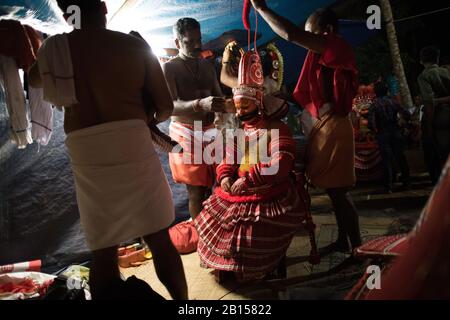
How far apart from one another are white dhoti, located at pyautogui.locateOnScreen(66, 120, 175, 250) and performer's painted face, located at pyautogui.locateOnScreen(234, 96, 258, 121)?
1.13m

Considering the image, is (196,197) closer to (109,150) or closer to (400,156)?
(109,150)

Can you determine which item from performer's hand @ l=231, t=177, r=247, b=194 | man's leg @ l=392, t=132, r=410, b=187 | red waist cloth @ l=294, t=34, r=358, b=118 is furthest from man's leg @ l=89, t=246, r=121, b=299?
man's leg @ l=392, t=132, r=410, b=187

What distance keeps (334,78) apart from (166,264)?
202 cm

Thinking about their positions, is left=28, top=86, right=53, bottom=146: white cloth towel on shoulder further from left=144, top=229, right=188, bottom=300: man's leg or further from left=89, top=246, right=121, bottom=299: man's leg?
left=144, top=229, right=188, bottom=300: man's leg

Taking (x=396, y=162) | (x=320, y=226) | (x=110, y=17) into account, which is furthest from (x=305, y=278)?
(x=396, y=162)

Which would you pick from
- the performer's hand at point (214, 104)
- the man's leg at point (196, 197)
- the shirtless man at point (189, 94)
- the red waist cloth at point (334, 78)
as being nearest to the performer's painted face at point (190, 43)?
the shirtless man at point (189, 94)

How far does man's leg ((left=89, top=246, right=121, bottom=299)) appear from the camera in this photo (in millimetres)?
1992

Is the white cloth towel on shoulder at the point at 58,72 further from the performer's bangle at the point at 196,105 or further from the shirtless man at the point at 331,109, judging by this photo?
the shirtless man at the point at 331,109

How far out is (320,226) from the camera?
4266mm

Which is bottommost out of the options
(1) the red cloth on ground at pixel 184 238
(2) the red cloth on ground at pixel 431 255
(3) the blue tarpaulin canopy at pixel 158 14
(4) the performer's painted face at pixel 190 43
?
(1) the red cloth on ground at pixel 184 238

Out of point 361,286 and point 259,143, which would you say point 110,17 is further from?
point 361,286

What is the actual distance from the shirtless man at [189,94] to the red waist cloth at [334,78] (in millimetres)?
1035

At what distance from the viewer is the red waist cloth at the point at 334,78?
268 cm

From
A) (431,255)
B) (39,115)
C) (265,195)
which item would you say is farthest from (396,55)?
(431,255)
